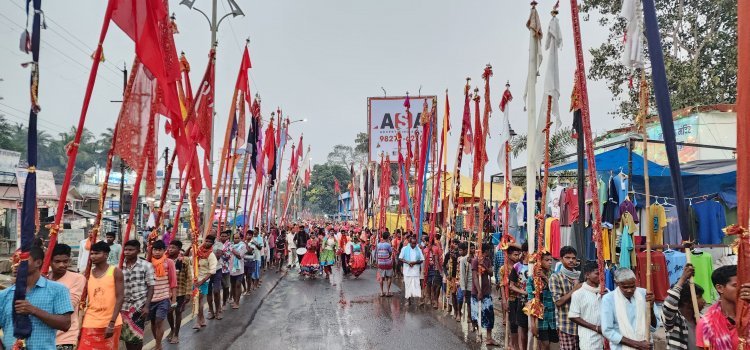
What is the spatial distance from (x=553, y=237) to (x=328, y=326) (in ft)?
18.8

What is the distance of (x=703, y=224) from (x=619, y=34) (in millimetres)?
11987

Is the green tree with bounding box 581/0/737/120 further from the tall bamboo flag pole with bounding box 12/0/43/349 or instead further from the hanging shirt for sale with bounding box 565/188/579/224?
the tall bamboo flag pole with bounding box 12/0/43/349

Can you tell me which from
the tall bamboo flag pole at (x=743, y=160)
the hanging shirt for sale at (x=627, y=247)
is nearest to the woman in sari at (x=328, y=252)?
the hanging shirt for sale at (x=627, y=247)

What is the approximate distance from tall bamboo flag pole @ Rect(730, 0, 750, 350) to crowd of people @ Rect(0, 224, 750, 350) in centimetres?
14

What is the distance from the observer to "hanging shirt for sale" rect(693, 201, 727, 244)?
945cm

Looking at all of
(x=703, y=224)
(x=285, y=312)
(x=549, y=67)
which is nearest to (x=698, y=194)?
(x=703, y=224)

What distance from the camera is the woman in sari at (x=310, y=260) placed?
64.6 ft

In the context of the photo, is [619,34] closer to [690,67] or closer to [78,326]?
[690,67]

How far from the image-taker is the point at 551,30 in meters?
7.57

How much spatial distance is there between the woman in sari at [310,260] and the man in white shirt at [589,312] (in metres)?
14.8

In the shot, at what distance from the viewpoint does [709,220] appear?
955 centimetres

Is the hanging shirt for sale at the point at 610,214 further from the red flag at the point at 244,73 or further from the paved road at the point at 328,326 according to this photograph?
the red flag at the point at 244,73

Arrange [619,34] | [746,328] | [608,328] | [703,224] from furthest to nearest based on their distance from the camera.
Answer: [619,34] < [703,224] < [608,328] < [746,328]

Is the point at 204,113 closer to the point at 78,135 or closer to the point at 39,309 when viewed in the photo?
the point at 78,135
